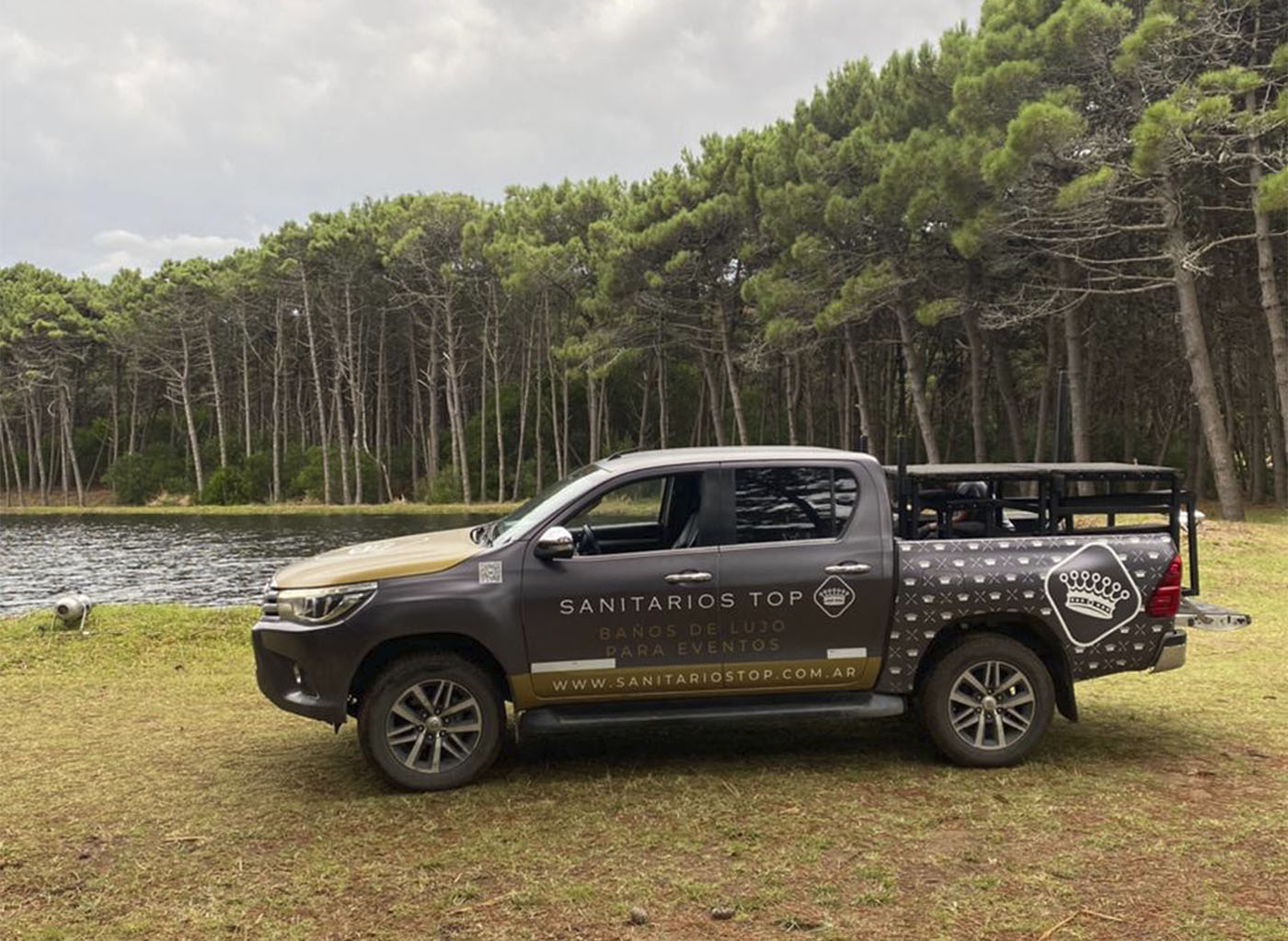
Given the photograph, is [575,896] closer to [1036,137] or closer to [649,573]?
[649,573]

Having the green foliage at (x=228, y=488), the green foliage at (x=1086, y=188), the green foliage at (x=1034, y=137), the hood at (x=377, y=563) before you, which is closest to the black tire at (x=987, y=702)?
the hood at (x=377, y=563)

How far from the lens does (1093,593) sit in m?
5.03

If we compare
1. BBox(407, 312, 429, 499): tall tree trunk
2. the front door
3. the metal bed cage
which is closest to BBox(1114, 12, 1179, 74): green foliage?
the metal bed cage

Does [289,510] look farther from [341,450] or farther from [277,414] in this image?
[277,414]

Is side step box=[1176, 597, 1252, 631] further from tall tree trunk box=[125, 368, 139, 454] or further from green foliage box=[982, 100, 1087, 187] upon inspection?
tall tree trunk box=[125, 368, 139, 454]

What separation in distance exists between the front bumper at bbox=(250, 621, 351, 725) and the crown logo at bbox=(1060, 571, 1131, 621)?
12.3 feet

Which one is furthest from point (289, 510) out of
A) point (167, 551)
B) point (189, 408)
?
point (167, 551)

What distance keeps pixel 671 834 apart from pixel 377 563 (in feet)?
6.64

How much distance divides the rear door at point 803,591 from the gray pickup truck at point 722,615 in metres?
0.01

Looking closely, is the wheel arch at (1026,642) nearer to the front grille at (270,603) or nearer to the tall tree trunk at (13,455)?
the front grille at (270,603)

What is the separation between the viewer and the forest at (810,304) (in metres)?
19.8

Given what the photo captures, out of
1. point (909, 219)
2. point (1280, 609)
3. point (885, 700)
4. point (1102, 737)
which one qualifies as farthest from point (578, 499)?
point (909, 219)

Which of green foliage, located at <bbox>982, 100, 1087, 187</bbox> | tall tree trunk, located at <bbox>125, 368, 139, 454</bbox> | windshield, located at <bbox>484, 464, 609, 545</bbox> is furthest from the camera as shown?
tall tree trunk, located at <bbox>125, 368, 139, 454</bbox>

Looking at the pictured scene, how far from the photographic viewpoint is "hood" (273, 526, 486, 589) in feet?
15.8
